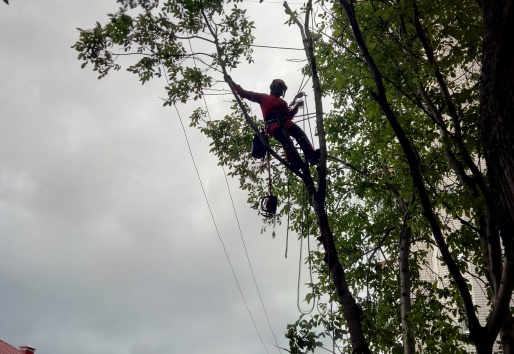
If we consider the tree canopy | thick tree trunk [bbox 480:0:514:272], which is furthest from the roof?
thick tree trunk [bbox 480:0:514:272]

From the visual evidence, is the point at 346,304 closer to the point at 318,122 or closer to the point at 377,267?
the point at 318,122

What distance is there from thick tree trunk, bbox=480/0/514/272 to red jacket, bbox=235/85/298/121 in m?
3.79

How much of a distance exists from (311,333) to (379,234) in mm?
4226

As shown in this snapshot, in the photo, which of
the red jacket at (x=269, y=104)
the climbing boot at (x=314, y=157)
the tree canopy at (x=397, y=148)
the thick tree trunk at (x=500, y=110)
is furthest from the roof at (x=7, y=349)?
the thick tree trunk at (x=500, y=110)

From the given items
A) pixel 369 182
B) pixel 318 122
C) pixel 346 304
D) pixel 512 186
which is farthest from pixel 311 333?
pixel 369 182

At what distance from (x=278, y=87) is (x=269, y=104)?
1.14 feet

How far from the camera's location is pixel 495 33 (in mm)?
3182

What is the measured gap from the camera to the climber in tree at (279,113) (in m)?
6.80

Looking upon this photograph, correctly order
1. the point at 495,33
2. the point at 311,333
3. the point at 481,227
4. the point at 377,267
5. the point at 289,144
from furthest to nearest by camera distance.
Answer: the point at 377,267, the point at 289,144, the point at 481,227, the point at 311,333, the point at 495,33

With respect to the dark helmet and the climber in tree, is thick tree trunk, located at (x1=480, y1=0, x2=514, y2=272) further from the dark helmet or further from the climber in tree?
the dark helmet

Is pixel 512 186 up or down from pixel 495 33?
down

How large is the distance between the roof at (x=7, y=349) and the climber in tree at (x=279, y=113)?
65.1 ft

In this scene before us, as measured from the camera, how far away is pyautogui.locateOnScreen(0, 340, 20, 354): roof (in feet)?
72.4

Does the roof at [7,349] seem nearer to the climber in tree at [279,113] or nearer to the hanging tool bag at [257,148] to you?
the hanging tool bag at [257,148]
